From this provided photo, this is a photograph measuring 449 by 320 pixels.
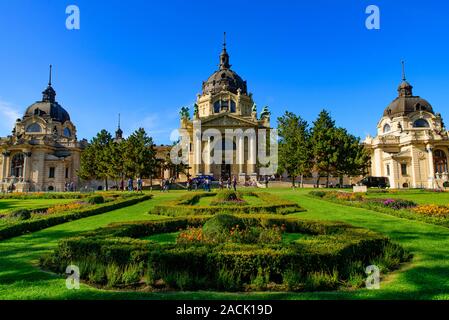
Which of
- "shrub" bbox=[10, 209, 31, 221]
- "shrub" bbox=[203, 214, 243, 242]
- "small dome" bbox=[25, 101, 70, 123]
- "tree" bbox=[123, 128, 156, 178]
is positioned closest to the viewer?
"shrub" bbox=[203, 214, 243, 242]

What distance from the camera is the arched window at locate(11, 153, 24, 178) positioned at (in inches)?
2147

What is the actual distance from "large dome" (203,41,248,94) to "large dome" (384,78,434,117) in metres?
34.2

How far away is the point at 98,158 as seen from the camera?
47219 millimetres

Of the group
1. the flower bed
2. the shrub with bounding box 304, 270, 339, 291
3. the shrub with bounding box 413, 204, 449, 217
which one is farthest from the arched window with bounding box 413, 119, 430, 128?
the shrub with bounding box 304, 270, 339, 291

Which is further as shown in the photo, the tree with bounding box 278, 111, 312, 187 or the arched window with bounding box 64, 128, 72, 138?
the arched window with bounding box 64, 128, 72, 138

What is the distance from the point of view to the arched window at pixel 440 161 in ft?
172

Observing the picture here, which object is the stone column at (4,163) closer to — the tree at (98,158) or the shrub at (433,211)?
the tree at (98,158)

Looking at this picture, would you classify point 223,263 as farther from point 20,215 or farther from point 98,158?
point 98,158

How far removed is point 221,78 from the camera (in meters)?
70.7

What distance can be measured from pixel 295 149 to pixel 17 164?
166 feet

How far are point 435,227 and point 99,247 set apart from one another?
11855 millimetres

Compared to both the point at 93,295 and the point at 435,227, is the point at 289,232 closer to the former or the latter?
the point at 435,227

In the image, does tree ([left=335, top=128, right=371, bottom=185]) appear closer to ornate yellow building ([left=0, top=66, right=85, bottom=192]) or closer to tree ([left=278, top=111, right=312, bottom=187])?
tree ([left=278, top=111, right=312, bottom=187])
